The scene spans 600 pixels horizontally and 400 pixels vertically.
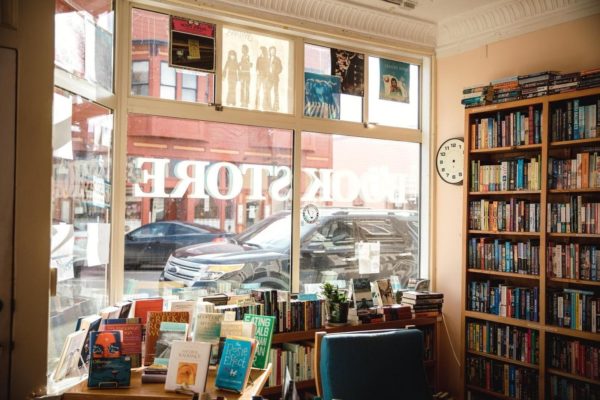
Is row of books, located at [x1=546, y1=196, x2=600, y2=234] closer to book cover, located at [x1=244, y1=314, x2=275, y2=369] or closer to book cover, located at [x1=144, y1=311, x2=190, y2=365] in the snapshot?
book cover, located at [x1=244, y1=314, x2=275, y2=369]

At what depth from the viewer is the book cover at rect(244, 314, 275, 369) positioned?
261cm

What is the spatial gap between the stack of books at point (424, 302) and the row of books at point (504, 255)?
421 millimetres

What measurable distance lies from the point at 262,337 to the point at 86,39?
76.4 inches

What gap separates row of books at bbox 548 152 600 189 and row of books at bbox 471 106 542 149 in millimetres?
228

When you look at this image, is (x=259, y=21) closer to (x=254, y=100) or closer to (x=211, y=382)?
(x=254, y=100)

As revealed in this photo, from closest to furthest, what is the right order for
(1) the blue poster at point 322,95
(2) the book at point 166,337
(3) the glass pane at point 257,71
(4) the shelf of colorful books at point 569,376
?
(2) the book at point 166,337 < (4) the shelf of colorful books at point 569,376 < (3) the glass pane at point 257,71 < (1) the blue poster at point 322,95

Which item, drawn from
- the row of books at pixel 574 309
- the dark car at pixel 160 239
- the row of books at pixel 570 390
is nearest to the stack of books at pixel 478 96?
the row of books at pixel 574 309

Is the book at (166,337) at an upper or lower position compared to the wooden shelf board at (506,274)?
lower

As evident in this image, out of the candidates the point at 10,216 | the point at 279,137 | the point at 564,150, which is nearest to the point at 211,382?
the point at 10,216

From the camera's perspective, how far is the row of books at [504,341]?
351 cm

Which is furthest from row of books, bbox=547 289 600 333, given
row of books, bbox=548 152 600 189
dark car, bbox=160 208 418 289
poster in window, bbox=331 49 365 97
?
poster in window, bbox=331 49 365 97

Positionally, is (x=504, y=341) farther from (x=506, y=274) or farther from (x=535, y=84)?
(x=535, y=84)

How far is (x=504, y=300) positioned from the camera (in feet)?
12.1

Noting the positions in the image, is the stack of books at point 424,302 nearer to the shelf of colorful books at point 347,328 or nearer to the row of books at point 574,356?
the shelf of colorful books at point 347,328
